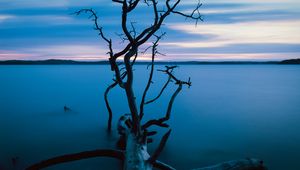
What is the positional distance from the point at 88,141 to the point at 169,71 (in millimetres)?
3900

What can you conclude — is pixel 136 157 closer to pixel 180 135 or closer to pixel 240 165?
pixel 240 165

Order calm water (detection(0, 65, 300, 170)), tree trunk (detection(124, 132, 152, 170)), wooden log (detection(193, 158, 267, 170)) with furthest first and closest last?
calm water (detection(0, 65, 300, 170)) → wooden log (detection(193, 158, 267, 170)) → tree trunk (detection(124, 132, 152, 170))

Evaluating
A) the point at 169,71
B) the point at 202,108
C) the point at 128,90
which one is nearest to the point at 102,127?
the point at 169,71

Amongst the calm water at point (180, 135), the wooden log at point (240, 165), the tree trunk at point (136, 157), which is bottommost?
the calm water at point (180, 135)

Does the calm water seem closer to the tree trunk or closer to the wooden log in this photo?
the tree trunk

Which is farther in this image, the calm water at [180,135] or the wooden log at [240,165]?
the calm water at [180,135]

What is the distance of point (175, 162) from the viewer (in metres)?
8.45

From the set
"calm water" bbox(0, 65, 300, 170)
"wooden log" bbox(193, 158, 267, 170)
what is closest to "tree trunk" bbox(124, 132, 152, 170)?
"wooden log" bbox(193, 158, 267, 170)

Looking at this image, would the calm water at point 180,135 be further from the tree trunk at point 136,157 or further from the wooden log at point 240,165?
the wooden log at point 240,165

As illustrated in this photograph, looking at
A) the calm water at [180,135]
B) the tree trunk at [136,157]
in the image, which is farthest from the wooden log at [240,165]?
the calm water at [180,135]

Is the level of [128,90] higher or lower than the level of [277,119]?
higher

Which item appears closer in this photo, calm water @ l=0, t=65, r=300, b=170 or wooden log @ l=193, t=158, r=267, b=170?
wooden log @ l=193, t=158, r=267, b=170

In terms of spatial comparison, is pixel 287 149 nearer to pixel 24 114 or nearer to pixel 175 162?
pixel 175 162

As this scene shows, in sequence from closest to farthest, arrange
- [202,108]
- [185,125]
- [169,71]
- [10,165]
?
[10,165] → [169,71] → [185,125] → [202,108]
